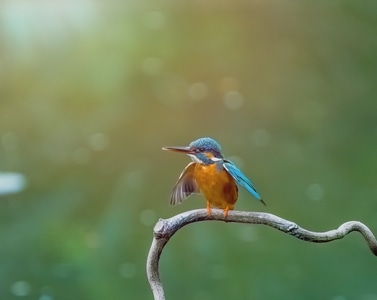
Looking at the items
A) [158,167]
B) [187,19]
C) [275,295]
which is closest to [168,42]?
[187,19]

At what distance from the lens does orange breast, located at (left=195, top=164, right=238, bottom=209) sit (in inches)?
37.9

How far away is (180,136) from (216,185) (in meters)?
0.57

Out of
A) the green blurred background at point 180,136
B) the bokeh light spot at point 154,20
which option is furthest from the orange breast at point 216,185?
the bokeh light spot at point 154,20

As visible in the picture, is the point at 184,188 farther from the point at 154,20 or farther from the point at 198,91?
the point at 154,20

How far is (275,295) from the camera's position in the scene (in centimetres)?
152

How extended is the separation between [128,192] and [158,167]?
0.11 metres

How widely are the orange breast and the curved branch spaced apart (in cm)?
5

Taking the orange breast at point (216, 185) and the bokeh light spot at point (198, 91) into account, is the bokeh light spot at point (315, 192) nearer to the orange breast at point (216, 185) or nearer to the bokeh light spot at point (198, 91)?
the bokeh light spot at point (198, 91)

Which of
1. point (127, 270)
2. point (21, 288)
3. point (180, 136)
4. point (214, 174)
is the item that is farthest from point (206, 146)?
point (21, 288)

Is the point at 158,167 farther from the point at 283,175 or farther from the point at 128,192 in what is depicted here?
the point at 283,175

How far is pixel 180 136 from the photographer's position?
1521mm

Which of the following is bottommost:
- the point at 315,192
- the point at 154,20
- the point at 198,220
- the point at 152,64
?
the point at 198,220

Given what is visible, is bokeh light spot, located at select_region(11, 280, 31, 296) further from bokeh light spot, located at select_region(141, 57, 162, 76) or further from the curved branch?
the curved branch

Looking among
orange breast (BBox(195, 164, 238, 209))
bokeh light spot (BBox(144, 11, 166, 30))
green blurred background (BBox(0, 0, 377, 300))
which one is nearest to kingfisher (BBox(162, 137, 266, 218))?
orange breast (BBox(195, 164, 238, 209))
